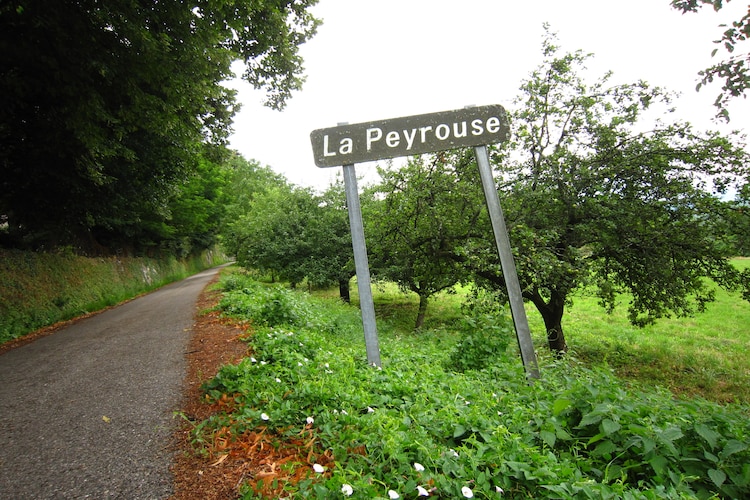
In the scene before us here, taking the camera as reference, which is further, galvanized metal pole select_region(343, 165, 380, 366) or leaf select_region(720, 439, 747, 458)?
galvanized metal pole select_region(343, 165, 380, 366)

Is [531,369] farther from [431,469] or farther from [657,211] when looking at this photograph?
[657,211]

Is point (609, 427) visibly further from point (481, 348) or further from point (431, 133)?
point (431, 133)

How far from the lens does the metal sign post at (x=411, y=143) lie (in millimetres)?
3359

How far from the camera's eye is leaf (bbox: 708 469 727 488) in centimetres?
174

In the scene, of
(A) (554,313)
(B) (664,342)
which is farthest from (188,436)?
(B) (664,342)

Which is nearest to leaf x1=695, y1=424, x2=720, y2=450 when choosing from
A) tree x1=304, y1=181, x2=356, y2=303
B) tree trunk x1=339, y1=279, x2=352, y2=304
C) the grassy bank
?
the grassy bank

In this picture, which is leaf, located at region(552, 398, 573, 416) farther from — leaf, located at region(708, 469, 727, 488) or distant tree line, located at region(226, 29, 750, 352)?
distant tree line, located at region(226, 29, 750, 352)

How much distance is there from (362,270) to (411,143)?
4.50ft

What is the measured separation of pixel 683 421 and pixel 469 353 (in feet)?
7.98

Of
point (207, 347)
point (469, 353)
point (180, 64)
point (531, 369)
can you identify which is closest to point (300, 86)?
point (180, 64)

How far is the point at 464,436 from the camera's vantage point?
2.27m

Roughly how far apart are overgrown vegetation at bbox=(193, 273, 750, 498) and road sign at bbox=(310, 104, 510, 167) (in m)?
2.16

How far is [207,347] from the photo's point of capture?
454 cm

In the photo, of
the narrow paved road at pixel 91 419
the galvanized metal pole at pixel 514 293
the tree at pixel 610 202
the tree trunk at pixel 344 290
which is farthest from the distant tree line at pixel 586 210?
the tree trunk at pixel 344 290
